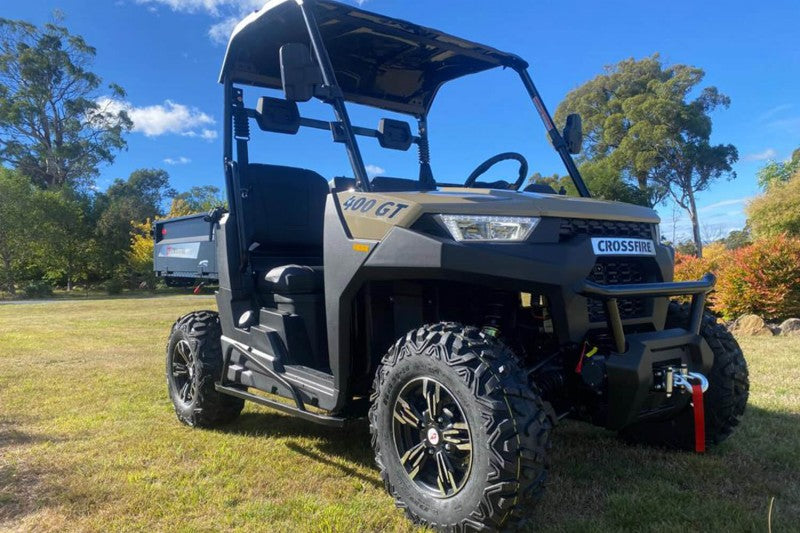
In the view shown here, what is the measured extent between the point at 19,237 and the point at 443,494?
33.4m

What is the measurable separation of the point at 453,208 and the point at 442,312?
73 centimetres

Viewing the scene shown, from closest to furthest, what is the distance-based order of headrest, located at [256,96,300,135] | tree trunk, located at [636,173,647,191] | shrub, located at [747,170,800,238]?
headrest, located at [256,96,300,135] < shrub, located at [747,170,800,238] < tree trunk, located at [636,173,647,191]

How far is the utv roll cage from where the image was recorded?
2980 mm

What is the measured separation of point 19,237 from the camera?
2931 cm

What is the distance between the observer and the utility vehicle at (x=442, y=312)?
7.36ft

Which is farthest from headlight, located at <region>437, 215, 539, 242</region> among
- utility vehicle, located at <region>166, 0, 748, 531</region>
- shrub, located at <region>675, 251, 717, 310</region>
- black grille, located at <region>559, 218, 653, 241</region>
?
shrub, located at <region>675, 251, 717, 310</region>

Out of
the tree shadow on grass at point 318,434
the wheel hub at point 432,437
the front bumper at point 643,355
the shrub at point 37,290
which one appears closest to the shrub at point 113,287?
the shrub at point 37,290

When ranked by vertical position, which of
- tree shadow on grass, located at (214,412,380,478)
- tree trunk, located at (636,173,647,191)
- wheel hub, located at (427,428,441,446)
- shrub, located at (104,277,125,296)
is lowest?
shrub, located at (104,277,125,296)

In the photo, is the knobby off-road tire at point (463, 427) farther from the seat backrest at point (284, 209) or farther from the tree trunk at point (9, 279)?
the tree trunk at point (9, 279)

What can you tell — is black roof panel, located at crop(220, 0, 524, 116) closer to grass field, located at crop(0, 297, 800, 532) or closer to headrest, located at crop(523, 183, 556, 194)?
headrest, located at crop(523, 183, 556, 194)

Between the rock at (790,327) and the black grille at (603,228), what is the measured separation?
23.2ft

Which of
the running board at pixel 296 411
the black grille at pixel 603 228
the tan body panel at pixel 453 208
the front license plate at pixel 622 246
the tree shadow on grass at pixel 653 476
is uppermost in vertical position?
the tan body panel at pixel 453 208

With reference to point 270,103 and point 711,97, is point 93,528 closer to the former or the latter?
point 270,103

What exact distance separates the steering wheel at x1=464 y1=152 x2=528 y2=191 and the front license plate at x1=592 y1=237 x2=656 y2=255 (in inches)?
40.5
